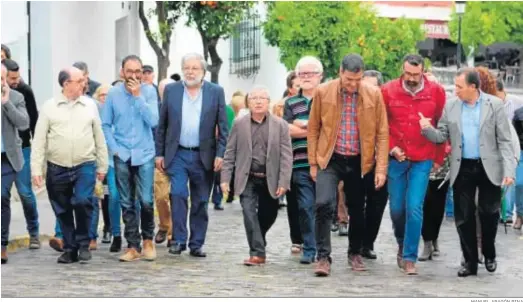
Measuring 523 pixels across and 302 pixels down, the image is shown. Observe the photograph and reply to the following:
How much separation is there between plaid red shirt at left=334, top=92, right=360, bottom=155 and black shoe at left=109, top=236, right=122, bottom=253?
2.69 meters

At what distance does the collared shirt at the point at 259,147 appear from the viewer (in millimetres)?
12234

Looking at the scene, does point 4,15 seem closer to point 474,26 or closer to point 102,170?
point 102,170

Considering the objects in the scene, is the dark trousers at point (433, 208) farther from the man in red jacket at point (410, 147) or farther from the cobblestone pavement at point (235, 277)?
the man in red jacket at point (410, 147)

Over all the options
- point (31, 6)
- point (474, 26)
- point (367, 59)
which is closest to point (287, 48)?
point (367, 59)

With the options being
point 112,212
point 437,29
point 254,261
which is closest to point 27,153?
point 112,212

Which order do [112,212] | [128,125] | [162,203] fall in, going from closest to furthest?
[128,125], [112,212], [162,203]

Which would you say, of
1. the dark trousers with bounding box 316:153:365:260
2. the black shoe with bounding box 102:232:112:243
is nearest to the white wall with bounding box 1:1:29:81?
the black shoe with bounding box 102:232:112:243

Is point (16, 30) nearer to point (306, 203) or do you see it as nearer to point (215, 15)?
point (306, 203)

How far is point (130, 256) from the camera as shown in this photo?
1234 cm

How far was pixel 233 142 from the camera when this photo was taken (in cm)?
1232

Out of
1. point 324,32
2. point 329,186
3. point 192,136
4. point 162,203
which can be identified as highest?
point 324,32

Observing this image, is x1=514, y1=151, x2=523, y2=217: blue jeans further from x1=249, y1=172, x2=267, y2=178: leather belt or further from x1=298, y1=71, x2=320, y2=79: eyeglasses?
x1=249, y1=172, x2=267, y2=178: leather belt

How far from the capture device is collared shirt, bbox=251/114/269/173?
12.2m

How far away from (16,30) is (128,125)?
6.66 meters
